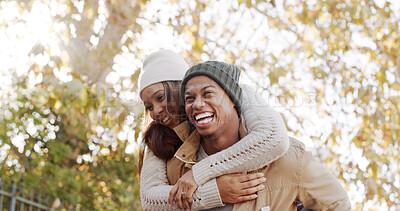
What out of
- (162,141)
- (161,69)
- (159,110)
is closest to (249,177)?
(162,141)

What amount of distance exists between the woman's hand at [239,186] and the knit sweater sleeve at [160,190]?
0.03 metres

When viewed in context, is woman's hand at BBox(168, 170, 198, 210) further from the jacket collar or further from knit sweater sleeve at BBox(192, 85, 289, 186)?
the jacket collar

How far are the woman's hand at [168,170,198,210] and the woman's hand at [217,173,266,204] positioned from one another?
0.13m

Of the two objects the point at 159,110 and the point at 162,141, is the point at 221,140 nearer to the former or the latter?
the point at 162,141

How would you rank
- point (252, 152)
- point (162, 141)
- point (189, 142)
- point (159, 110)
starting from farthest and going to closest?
point (159, 110) < point (162, 141) < point (189, 142) < point (252, 152)

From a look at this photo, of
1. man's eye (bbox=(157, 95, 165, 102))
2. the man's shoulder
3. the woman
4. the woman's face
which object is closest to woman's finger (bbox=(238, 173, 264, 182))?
the woman

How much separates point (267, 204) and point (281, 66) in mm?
3716

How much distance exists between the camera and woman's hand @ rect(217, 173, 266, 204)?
2.04 m

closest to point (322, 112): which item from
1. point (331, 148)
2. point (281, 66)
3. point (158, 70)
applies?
point (331, 148)

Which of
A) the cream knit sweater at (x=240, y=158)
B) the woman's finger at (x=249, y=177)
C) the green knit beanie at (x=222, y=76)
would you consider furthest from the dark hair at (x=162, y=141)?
the woman's finger at (x=249, y=177)

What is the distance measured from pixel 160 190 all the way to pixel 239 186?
1.31 ft

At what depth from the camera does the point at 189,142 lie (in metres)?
2.30

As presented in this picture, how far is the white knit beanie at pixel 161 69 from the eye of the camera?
271cm

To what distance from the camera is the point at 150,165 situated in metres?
2.41
